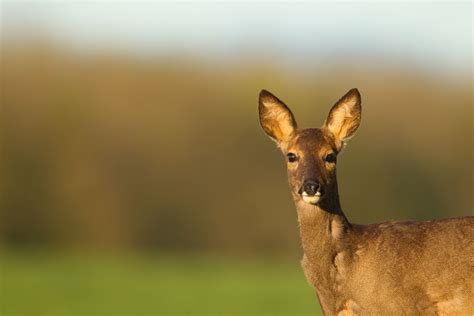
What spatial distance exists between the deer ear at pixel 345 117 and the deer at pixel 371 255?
230mm

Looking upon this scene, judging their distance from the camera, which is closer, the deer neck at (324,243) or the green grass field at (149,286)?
the deer neck at (324,243)

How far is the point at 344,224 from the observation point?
1056 centimetres

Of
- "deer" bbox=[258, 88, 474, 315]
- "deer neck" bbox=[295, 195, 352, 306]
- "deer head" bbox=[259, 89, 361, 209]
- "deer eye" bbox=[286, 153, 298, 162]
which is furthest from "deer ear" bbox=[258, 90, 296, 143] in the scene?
"deer neck" bbox=[295, 195, 352, 306]

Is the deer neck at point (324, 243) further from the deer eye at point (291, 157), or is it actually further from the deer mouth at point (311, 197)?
the deer eye at point (291, 157)

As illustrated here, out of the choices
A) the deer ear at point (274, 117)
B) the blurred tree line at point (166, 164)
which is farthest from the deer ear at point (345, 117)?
the blurred tree line at point (166, 164)

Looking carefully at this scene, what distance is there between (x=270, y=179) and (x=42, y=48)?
9.67 m

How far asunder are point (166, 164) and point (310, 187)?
32.3 metres

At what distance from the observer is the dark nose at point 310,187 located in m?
10.1

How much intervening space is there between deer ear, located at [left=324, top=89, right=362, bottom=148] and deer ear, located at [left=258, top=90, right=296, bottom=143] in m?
0.37

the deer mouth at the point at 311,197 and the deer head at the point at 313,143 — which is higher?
the deer head at the point at 313,143

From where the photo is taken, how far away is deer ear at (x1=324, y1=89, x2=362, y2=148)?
11.1 m

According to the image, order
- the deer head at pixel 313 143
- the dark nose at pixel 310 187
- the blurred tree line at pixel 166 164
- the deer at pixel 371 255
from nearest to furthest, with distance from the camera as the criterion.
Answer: the deer at pixel 371 255, the dark nose at pixel 310 187, the deer head at pixel 313 143, the blurred tree line at pixel 166 164

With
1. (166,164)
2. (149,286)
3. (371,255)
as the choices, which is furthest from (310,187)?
(166,164)

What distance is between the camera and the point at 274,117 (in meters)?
11.3
